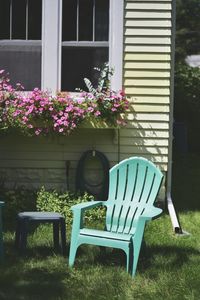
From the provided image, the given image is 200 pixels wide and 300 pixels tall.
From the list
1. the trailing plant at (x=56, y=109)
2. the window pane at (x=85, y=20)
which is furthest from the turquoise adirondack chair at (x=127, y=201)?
the window pane at (x=85, y=20)

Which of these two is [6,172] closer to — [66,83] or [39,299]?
[66,83]

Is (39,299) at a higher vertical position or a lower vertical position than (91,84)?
lower

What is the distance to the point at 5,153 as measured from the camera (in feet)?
26.0

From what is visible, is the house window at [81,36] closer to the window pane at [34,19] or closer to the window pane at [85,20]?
the window pane at [85,20]

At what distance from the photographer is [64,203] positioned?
7215 millimetres

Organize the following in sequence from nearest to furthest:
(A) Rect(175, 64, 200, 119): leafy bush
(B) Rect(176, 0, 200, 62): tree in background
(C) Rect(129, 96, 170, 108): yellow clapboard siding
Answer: (C) Rect(129, 96, 170, 108): yellow clapboard siding, (A) Rect(175, 64, 200, 119): leafy bush, (B) Rect(176, 0, 200, 62): tree in background

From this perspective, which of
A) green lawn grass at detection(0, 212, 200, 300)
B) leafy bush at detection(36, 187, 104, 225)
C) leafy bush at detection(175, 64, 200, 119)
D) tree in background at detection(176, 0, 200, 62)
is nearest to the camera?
green lawn grass at detection(0, 212, 200, 300)

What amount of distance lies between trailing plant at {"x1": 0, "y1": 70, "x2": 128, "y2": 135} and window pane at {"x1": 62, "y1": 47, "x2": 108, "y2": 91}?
236 mm

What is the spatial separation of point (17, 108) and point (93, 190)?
1447mm

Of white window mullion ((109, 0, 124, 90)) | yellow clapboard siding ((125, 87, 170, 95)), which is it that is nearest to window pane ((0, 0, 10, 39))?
white window mullion ((109, 0, 124, 90))

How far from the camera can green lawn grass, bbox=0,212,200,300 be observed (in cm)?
480

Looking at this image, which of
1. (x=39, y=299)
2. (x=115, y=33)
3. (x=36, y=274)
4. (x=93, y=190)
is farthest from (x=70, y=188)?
(x=39, y=299)

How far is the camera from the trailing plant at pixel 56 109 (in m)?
7.27

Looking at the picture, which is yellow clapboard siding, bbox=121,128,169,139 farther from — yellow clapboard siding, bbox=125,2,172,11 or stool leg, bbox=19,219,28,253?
stool leg, bbox=19,219,28,253
